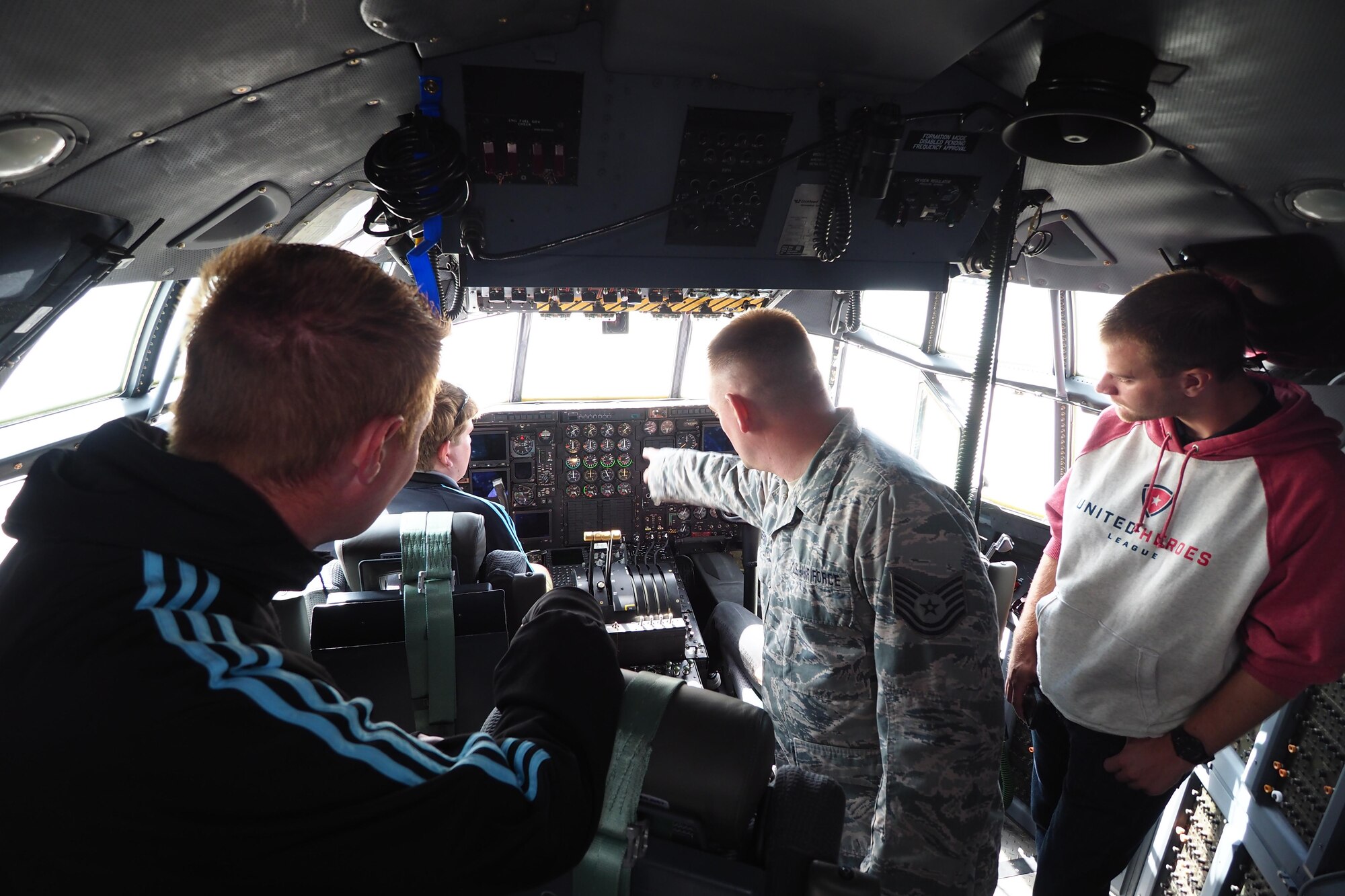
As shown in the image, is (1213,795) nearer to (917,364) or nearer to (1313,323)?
(1313,323)

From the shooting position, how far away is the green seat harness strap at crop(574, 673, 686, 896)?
27.7 inches

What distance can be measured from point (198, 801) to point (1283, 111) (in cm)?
194

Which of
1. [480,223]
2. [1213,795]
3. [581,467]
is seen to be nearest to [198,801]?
[480,223]

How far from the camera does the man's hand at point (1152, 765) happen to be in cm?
169

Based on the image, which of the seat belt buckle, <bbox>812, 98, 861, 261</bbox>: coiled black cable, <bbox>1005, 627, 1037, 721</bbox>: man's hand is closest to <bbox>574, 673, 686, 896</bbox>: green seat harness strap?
the seat belt buckle

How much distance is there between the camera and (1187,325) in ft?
5.38

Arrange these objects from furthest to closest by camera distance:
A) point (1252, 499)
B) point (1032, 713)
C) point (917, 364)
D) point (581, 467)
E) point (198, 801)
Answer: point (917, 364), point (581, 467), point (1032, 713), point (1252, 499), point (198, 801)

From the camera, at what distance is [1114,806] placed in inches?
71.2

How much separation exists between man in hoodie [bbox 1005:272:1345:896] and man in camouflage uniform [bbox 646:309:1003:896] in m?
0.52

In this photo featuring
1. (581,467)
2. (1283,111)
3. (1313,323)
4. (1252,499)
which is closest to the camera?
(1283,111)

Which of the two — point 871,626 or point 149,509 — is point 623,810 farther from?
point 871,626

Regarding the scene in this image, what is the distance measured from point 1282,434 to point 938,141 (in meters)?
1.01

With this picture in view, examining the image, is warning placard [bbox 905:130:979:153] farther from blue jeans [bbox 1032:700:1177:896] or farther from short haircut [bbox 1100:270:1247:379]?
blue jeans [bbox 1032:700:1177:896]

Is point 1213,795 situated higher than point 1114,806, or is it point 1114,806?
point 1114,806
